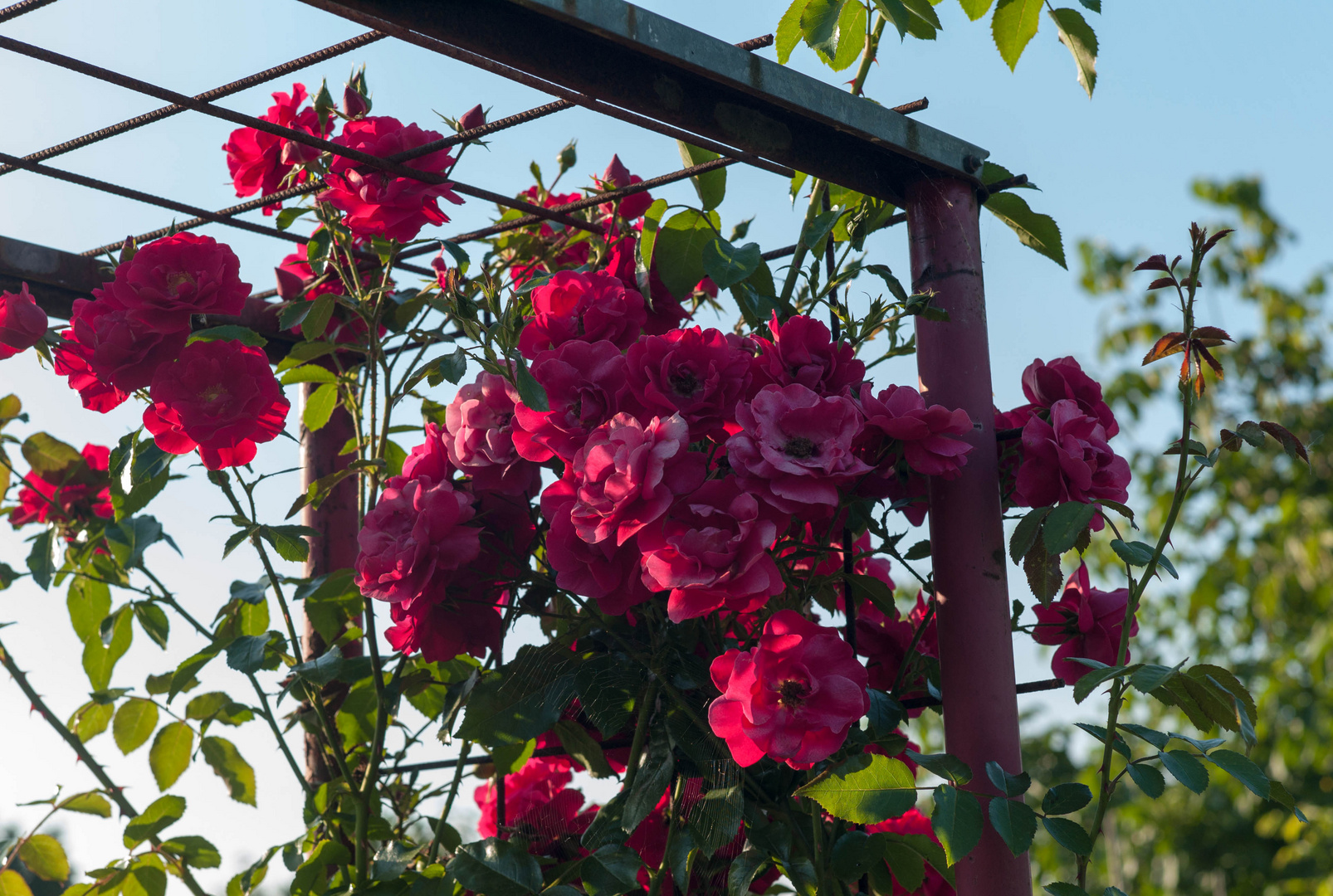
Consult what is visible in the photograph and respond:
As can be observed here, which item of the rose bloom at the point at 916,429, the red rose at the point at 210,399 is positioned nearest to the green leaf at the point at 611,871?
the rose bloom at the point at 916,429

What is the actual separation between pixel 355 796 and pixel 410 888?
0.45 ft

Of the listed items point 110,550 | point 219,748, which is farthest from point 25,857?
point 110,550

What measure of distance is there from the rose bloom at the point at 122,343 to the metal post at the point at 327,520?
0.29m

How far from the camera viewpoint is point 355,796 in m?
1.12

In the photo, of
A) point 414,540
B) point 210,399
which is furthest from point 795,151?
point 210,399

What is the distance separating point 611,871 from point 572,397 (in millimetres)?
398

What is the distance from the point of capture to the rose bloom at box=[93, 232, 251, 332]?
3.47ft

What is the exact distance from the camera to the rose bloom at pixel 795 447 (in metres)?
0.85

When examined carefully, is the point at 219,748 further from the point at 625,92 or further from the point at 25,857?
the point at 625,92

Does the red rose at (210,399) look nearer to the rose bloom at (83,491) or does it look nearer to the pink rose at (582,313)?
the pink rose at (582,313)

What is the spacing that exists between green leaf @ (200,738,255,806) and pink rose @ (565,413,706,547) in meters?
0.71

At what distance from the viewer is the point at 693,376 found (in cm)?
93

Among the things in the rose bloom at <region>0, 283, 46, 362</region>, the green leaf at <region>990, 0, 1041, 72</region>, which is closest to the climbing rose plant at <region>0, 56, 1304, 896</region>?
the rose bloom at <region>0, 283, 46, 362</region>

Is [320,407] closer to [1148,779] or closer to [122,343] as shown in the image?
[122,343]
